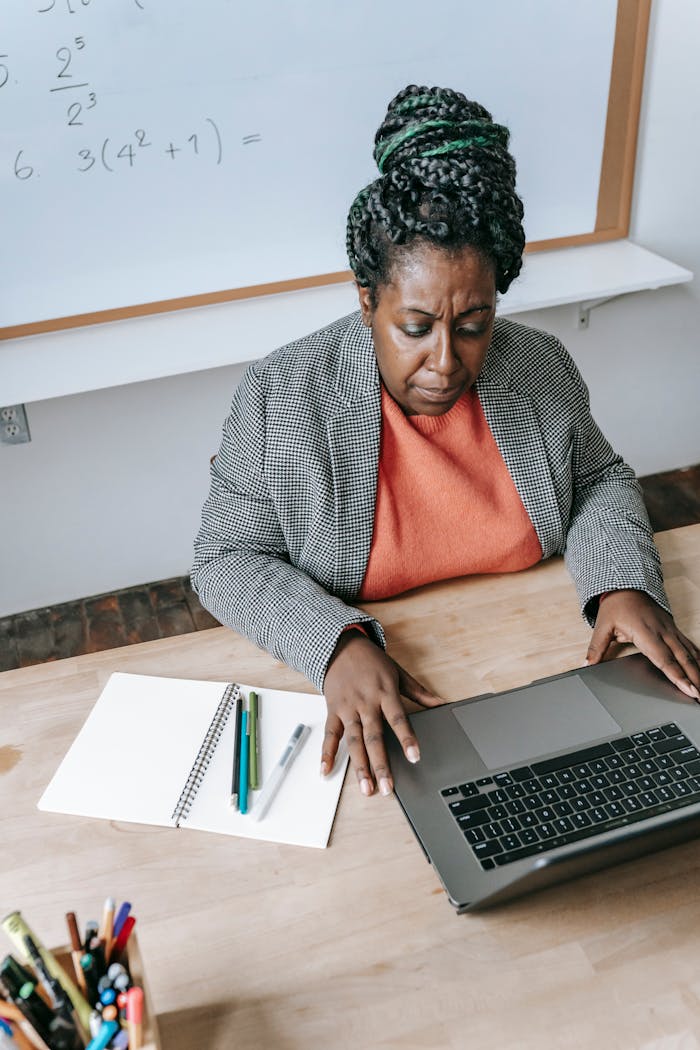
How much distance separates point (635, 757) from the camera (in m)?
0.92

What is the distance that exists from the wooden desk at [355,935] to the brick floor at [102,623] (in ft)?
4.92

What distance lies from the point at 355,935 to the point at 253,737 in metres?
0.25

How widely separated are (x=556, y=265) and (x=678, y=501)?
868 mm

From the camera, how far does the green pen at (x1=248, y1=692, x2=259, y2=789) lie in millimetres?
939

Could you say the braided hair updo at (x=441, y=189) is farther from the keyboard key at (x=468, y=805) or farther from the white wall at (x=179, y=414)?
the white wall at (x=179, y=414)

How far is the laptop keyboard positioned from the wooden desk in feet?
0.15

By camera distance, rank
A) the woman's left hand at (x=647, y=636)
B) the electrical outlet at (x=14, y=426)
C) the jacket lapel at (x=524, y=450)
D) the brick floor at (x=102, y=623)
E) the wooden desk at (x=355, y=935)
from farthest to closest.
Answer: the brick floor at (x=102, y=623)
the electrical outlet at (x=14, y=426)
the jacket lapel at (x=524, y=450)
the woman's left hand at (x=647, y=636)
the wooden desk at (x=355, y=935)

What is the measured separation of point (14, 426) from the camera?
2287 millimetres

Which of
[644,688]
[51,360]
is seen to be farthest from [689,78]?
[644,688]

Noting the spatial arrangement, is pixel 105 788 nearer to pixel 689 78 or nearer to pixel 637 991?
pixel 637 991

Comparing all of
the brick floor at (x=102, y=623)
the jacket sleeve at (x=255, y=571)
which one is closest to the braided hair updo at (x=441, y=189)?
the jacket sleeve at (x=255, y=571)

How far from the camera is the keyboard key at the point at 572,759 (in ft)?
2.98

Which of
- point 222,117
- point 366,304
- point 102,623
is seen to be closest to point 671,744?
point 366,304

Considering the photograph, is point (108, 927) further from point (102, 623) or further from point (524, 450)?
point (102, 623)
